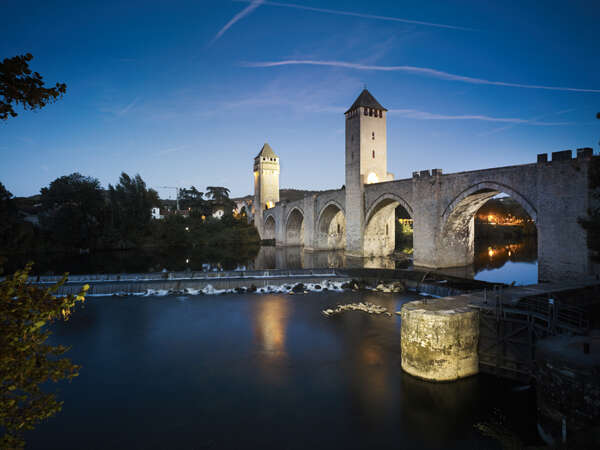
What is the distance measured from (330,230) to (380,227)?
31.2 feet

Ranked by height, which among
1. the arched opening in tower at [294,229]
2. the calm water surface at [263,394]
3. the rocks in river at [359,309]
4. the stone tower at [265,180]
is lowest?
the calm water surface at [263,394]

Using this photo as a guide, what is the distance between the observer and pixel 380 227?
1179 inches

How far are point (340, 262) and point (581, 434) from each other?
24791mm

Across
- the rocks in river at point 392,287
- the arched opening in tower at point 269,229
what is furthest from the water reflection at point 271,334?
the arched opening in tower at point 269,229

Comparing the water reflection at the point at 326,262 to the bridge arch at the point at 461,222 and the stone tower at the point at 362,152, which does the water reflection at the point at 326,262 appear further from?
the bridge arch at the point at 461,222

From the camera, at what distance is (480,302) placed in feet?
30.1

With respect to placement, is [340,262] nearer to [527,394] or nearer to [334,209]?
[334,209]

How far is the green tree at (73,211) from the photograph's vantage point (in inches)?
1565

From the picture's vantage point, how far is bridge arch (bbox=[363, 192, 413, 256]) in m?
28.0

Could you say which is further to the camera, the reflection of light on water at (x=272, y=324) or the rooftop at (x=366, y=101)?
the rooftop at (x=366, y=101)

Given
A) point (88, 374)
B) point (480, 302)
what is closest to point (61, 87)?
point (88, 374)

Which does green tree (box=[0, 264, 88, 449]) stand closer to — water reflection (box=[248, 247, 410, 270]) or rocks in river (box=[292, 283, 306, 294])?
rocks in river (box=[292, 283, 306, 294])

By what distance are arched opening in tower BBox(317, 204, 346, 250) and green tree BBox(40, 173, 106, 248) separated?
87.0 feet

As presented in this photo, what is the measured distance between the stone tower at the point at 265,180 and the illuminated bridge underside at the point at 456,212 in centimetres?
1809
